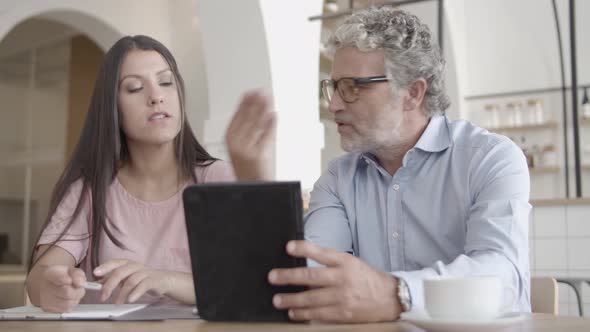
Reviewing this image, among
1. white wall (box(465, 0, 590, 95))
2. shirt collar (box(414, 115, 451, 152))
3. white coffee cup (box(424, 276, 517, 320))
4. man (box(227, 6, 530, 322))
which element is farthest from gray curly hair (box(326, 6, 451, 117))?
white wall (box(465, 0, 590, 95))

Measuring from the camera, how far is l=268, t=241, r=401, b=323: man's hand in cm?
82

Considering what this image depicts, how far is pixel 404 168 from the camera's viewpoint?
1.51 m

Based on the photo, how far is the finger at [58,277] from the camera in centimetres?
99

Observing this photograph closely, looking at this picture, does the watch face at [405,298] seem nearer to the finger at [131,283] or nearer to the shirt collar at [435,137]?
the finger at [131,283]

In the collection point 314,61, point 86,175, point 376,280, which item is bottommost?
point 376,280

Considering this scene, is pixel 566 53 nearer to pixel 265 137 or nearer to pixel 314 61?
pixel 314 61

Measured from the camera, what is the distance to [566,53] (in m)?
7.02

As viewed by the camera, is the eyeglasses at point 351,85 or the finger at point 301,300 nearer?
the finger at point 301,300

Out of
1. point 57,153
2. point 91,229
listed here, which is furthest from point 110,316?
point 57,153

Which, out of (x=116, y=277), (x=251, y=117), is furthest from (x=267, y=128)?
(x=116, y=277)

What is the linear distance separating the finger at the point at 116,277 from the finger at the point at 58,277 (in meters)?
0.06


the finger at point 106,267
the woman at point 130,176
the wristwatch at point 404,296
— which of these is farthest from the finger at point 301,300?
the woman at point 130,176

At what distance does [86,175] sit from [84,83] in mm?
6362

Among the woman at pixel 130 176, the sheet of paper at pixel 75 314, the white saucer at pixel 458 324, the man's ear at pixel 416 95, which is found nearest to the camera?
the white saucer at pixel 458 324
